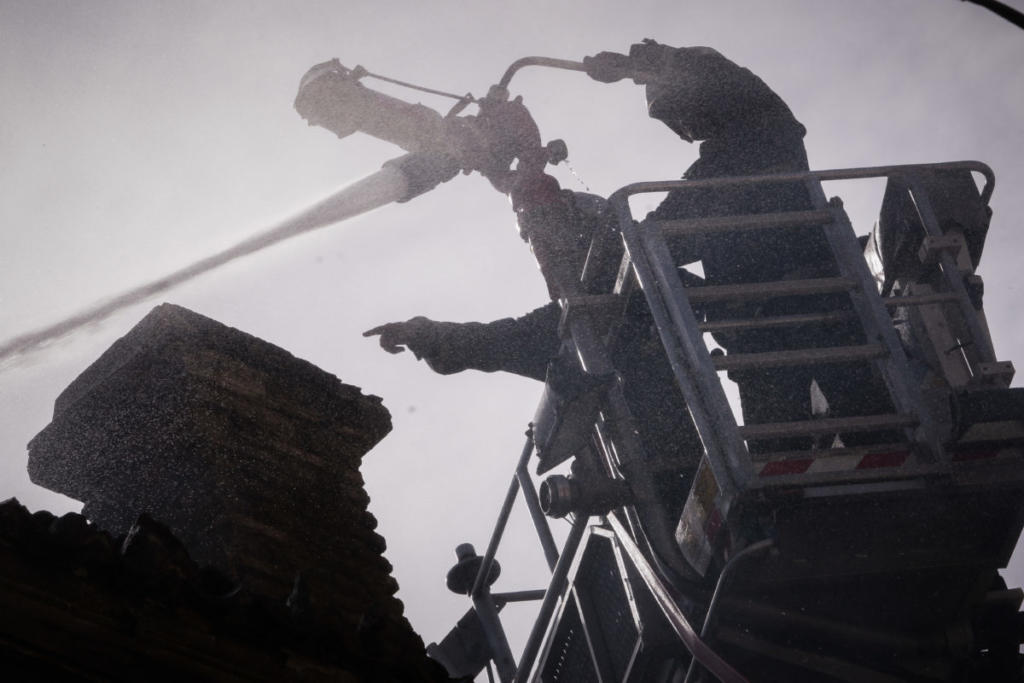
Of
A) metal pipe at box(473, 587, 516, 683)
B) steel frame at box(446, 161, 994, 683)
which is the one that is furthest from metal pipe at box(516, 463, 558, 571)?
metal pipe at box(473, 587, 516, 683)

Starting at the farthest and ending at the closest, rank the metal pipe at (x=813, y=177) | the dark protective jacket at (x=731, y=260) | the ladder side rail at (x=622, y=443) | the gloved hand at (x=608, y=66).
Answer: the gloved hand at (x=608, y=66)
the dark protective jacket at (x=731, y=260)
the metal pipe at (x=813, y=177)
the ladder side rail at (x=622, y=443)

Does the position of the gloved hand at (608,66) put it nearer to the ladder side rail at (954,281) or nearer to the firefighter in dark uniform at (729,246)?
the firefighter in dark uniform at (729,246)

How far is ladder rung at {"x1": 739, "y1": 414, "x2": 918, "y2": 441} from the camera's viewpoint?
5.05m

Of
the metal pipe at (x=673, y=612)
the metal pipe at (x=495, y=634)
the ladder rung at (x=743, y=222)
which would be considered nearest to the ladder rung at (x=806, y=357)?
the ladder rung at (x=743, y=222)

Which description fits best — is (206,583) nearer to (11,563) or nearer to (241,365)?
(11,563)

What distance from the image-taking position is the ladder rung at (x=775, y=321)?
5.39m

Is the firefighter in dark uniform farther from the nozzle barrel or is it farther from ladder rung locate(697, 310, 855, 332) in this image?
the nozzle barrel

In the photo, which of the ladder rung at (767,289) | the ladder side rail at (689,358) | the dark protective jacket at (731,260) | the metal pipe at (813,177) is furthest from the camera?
the dark protective jacket at (731,260)

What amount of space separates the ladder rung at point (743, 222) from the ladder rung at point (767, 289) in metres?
0.38

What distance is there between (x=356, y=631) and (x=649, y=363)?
340 centimetres

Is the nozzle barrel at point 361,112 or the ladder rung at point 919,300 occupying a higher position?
the nozzle barrel at point 361,112

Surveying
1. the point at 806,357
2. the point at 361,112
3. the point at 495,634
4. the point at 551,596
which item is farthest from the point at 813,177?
the point at 361,112

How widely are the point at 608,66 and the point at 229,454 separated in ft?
14.7

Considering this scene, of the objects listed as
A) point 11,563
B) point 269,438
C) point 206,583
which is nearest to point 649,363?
point 269,438
